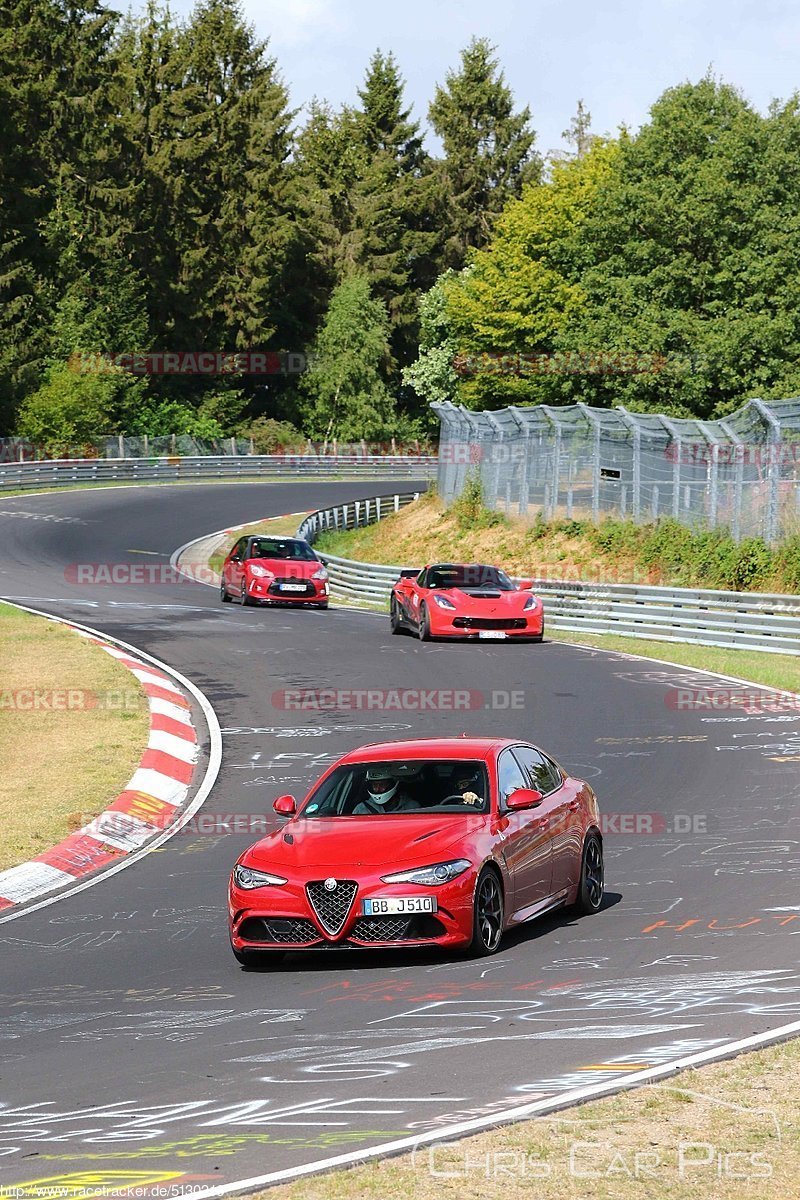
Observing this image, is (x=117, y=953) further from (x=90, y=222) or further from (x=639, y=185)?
(x=90, y=222)

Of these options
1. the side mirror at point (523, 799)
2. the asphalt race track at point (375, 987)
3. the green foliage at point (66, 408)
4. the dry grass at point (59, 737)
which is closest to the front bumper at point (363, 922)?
the asphalt race track at point (375, 987)

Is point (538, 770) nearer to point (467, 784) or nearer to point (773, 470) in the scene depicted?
point (467, 784)

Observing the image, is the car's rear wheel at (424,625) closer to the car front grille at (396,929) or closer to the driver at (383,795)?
the driver at (383,795)

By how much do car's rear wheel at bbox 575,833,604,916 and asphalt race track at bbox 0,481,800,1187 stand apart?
136 millimetres

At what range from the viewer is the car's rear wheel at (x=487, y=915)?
32.5 ft

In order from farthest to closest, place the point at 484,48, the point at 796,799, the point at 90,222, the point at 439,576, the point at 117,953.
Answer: the point at 484,48, the point at 90,222, the point at 439,576, the point at 796,799, the point at 117,953

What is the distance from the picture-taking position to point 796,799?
50.2ft

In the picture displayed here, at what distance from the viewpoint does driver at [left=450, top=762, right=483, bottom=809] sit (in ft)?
35.2

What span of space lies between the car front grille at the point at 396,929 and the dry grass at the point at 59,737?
4593mm

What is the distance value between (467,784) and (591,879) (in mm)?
1215

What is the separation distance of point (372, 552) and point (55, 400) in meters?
30.1

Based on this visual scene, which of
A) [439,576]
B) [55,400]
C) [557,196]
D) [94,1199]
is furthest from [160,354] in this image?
[94,1199]

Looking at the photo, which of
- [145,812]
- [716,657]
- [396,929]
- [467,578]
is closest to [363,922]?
[396,929]

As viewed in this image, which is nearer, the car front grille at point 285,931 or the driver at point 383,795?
the car front grille at point 285,931
